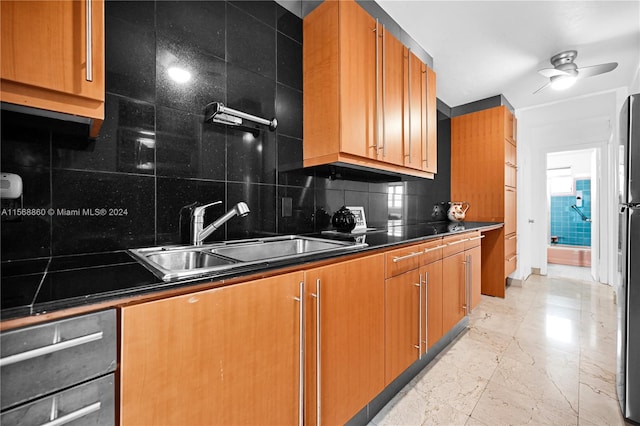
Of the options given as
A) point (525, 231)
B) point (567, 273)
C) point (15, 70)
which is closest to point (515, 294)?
point (525, 231)

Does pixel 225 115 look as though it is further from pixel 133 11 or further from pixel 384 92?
pixel 384 92

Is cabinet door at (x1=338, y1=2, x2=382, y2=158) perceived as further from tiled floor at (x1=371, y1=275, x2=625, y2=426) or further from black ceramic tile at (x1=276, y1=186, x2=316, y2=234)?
tiled floor at (x1=371, y1=275, x2=625, y2=426)

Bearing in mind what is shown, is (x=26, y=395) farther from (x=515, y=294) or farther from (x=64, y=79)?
(x=515, y=294)

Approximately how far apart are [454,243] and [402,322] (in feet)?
2.94

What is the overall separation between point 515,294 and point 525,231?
110cm

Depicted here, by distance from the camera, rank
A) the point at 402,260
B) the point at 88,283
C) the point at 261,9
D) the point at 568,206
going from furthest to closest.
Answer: the point at 568,206 → the point at 261,9 → the point at 402,260 → the point at 88,283

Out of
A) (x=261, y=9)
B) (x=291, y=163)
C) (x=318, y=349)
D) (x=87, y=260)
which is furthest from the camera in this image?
(x=291, y=163)

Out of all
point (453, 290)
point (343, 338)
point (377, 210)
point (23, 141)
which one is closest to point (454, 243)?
point (453, 290)

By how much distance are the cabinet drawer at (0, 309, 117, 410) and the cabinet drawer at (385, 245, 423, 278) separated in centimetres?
112

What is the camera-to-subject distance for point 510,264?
11.6 ft

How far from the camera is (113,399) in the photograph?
60 cm

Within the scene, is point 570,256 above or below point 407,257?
below

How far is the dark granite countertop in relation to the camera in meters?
0.53

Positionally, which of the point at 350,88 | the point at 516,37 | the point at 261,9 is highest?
the point at 516,37
